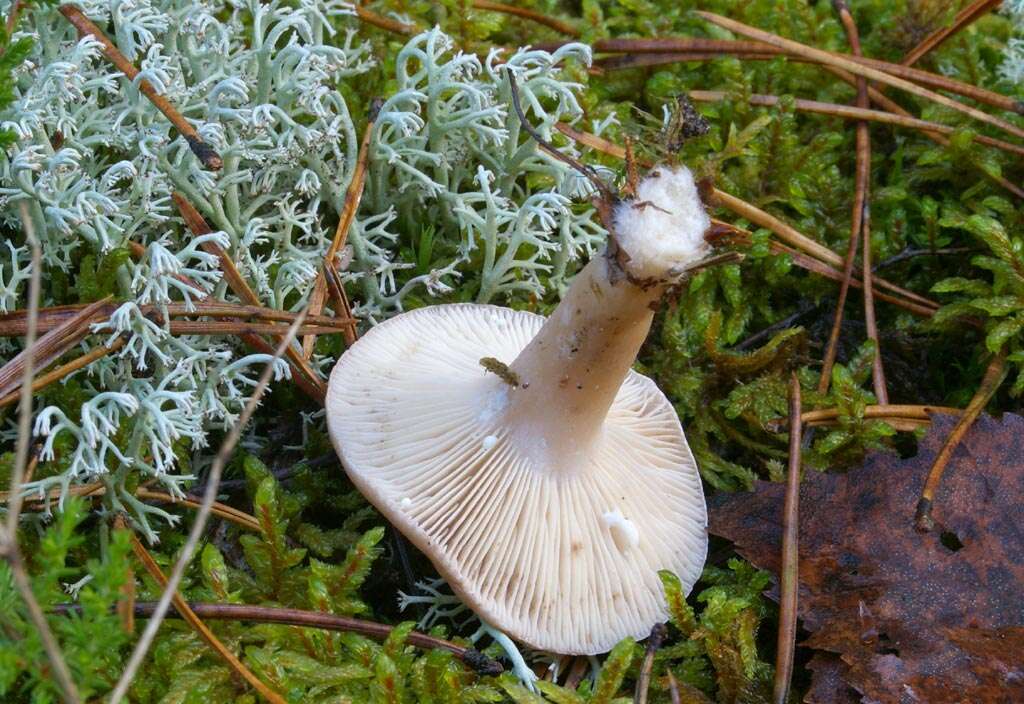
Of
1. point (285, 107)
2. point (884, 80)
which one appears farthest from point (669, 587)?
point (884, 80)

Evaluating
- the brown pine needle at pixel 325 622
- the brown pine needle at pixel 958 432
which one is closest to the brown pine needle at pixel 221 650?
the brown pine needle at pixel 325 622

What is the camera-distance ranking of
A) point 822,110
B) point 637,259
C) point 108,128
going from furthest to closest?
point 822,110
point 108,128
point 637,259

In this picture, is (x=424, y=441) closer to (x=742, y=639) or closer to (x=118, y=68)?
(x=742, y=639)

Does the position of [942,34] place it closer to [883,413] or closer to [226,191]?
[883,413]

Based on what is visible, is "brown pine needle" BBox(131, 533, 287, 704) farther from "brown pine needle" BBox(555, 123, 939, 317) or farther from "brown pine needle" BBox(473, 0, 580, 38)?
"brown pine needle" BBox(473, 0, 580, 38)

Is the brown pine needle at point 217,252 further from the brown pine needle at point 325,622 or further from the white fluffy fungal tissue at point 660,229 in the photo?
the white fluffy fungal tissue at point 660,229

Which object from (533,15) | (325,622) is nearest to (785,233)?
(533,15)
